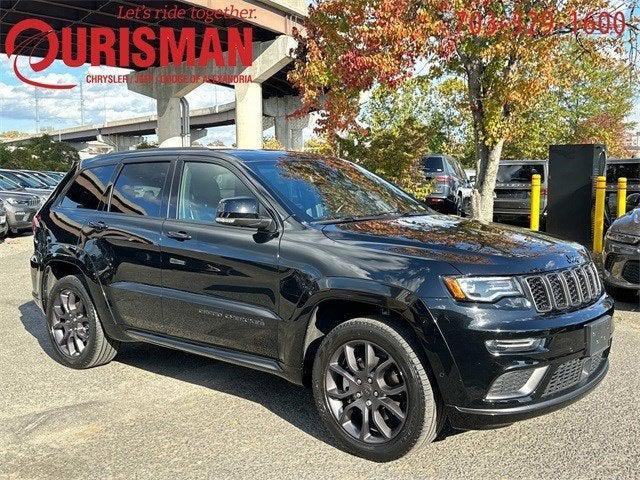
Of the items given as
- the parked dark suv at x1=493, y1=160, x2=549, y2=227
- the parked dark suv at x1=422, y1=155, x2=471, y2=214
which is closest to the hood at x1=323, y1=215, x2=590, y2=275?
the parked dark suv at x1=422, y1=155, x2=471, y2=214

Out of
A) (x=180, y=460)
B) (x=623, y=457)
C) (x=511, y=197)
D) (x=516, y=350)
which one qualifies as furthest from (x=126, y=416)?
(x=511, y=197)

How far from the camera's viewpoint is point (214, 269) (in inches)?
167

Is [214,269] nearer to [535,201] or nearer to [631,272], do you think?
[631,272]

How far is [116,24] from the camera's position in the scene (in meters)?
29.6

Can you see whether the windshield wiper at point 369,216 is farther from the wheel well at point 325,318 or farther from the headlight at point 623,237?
the headlight at point 623,237

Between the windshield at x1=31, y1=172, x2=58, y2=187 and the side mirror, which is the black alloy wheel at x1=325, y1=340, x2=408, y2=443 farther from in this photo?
the windshield at x1=31, y1=172, x2=58, y2=187

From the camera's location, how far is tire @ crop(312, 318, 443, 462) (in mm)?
3414

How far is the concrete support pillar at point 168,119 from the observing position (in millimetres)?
34906

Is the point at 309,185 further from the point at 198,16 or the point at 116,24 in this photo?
the point at 116,24

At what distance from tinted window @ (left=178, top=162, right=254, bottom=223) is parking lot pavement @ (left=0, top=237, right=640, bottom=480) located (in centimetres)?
131

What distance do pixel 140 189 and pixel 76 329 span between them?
1.30m

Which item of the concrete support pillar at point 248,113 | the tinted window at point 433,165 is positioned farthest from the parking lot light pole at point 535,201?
the concrete support pillar at point 248,113

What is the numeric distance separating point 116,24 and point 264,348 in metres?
28.9

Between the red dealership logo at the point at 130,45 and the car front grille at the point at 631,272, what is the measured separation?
79.1 feet
